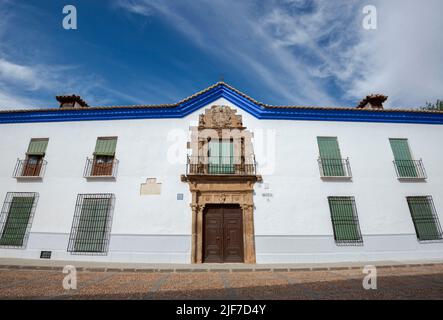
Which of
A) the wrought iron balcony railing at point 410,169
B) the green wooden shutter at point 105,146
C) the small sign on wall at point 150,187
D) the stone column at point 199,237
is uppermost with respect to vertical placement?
the green wooden shutter at point 105,146

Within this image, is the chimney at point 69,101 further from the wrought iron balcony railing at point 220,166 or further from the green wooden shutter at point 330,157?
the green wooden shutter at point 330,157

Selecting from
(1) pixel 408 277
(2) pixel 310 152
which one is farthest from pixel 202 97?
(1) pixel 408 277

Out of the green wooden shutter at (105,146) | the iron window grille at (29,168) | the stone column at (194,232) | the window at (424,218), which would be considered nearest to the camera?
the stone column at (194,232)

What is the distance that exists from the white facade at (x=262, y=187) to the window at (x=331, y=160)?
0.25 metres

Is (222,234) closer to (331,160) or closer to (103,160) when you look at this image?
(331,160)

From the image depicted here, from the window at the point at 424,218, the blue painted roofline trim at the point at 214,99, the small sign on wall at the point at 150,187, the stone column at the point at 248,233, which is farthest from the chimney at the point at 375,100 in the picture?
the small sign on wall at the point at 150,187

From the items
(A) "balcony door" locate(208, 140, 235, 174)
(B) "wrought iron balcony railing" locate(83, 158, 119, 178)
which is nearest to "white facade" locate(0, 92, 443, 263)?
(B) "wrought iron balcony railing" locate(83, 158, 119, 178)

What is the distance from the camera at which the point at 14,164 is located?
10.1 m

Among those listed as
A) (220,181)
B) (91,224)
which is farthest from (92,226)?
(220,181)

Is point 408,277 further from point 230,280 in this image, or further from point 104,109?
point 104,109

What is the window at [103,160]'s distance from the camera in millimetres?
9773

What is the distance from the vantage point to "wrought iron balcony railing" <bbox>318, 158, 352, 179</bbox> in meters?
9.77

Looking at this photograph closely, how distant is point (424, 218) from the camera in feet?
30.9

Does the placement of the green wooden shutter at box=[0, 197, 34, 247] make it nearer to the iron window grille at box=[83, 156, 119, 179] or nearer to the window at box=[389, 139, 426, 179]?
the iron window grille at box=[83, 156, 119, 179]
